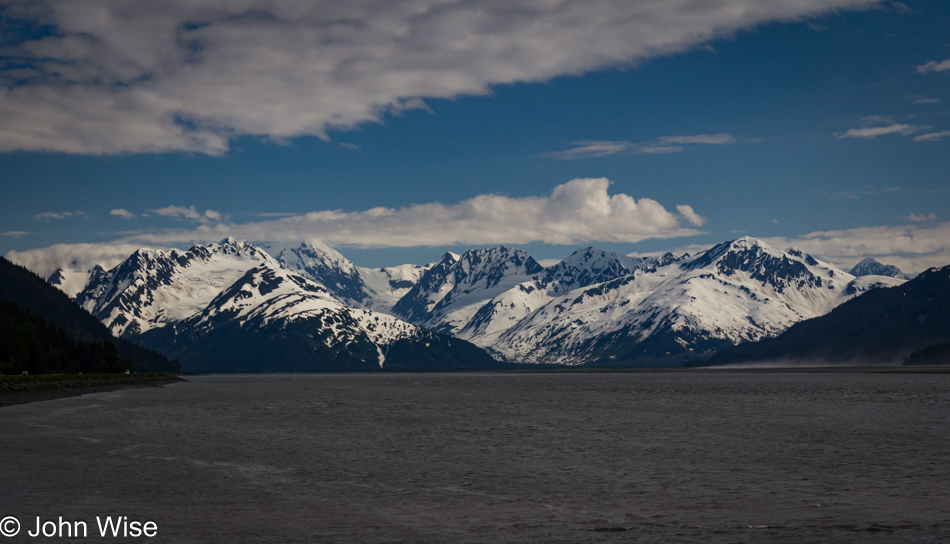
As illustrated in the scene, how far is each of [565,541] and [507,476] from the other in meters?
21.9

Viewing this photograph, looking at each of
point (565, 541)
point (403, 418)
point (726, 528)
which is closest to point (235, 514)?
point (565, 541)

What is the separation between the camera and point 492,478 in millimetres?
57000

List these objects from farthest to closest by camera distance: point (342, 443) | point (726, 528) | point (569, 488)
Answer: point (342, 443) < point (569, 488) < point (726, 528)

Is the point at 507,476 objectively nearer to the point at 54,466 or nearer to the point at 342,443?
the point at 342,443

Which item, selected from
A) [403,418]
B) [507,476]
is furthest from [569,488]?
[403,418]

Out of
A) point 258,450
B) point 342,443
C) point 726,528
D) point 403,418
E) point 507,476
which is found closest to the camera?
point 726,528

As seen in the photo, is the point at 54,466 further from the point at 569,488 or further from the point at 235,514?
the point at 569,488

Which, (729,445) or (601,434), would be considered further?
(601,434)

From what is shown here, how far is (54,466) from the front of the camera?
61.0 meters

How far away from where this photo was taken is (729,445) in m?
76.8

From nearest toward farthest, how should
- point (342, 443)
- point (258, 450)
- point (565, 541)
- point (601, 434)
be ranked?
1. point (565, 541)
2. point (258, 450)
3. point (342, 443)
4. point (601, 434)

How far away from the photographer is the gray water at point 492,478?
129 feet

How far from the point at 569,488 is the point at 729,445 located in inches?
1227

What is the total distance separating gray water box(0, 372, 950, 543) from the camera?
39250mm
